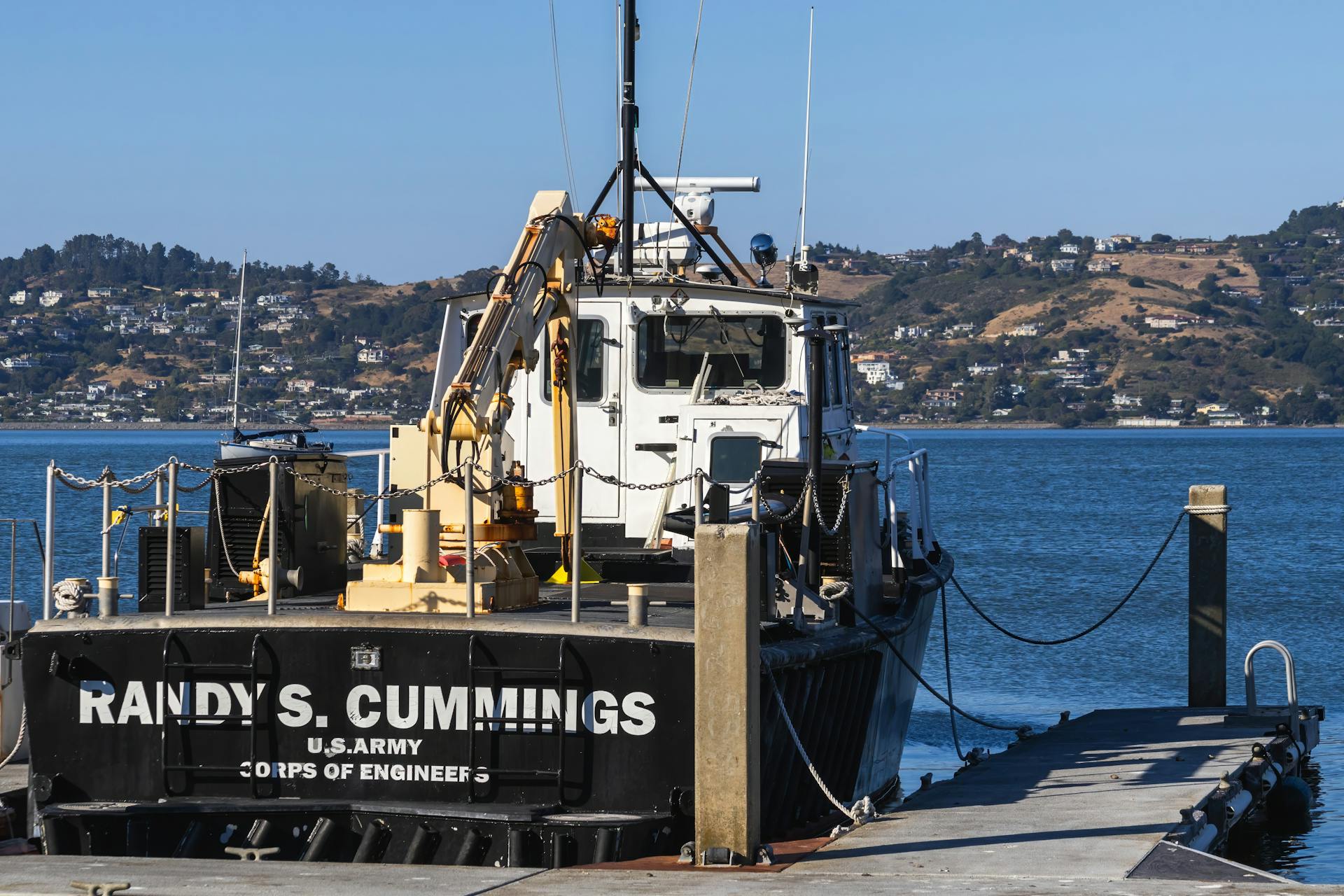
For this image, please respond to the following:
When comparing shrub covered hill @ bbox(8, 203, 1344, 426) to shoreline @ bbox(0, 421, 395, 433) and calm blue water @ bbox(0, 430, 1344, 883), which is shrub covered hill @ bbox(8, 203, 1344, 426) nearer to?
shoreline @ bbox(0, 421, 395, 433)

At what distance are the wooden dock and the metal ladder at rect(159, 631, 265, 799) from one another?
1.78 feet

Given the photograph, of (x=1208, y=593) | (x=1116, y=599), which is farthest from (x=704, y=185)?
(x=1116, y=599)

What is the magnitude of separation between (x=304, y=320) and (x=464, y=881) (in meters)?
151

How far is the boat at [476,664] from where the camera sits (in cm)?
924

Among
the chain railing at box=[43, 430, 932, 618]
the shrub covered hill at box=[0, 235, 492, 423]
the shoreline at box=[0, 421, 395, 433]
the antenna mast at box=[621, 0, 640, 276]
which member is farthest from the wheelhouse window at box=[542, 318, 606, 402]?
the shoreline at box=[0, 421, 395, 433]

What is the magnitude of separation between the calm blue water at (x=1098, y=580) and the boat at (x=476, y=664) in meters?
5.50

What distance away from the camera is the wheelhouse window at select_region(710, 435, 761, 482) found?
13.4m

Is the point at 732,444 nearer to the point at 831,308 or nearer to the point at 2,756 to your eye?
the point at 831,308

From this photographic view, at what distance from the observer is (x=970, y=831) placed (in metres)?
9.91

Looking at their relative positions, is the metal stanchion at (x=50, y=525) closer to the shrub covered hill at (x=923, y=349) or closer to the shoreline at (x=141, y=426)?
the shoreline at (x=141, y=426)

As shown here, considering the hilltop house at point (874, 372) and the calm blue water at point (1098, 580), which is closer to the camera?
the calm blue water at point (1098, 580)

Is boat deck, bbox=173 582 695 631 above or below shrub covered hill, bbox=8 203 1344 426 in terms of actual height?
below

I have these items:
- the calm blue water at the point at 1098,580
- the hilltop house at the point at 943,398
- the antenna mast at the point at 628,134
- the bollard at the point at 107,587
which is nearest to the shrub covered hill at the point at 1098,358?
the hilltop house at the point at 943,398

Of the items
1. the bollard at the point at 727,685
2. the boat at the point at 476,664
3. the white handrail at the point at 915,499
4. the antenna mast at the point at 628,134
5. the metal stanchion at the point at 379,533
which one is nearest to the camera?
the bollard at the point at 727,685
